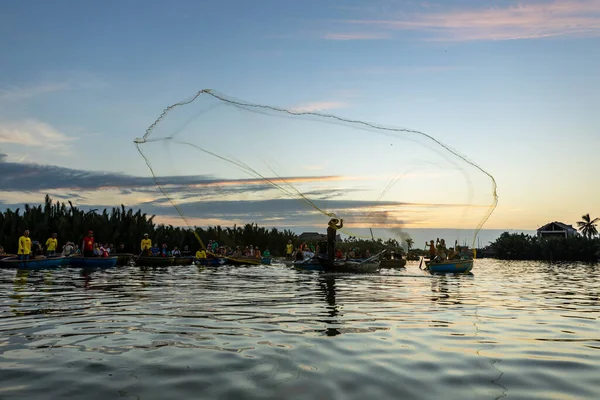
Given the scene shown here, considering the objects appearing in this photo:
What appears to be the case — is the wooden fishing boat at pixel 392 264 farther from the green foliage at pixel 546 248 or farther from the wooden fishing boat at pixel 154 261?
the green foliage at pixel 546 248

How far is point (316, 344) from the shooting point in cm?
1024

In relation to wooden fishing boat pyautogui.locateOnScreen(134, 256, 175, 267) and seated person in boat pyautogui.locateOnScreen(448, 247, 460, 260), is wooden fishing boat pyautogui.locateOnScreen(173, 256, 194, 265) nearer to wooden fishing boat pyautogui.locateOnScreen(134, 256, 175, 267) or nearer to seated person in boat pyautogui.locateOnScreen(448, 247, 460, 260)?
wooden fishing boat pyautogui.locateOnScreen(134, 256, 175, 267)

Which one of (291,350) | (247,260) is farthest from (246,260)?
(291,350)

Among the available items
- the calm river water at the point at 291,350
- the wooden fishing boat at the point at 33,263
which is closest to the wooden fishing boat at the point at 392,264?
the wooden fishing boat at the point at 33,263

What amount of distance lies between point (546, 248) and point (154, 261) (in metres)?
98.3

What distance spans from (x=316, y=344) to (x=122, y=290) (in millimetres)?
13606

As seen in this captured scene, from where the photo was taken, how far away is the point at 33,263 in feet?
115

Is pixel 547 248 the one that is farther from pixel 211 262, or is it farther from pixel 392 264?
pixel 211 262

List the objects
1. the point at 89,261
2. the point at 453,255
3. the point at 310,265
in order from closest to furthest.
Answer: the point at 89,261
the point at 310,265
the point at 453,255

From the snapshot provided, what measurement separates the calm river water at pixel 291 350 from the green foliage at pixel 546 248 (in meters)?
108

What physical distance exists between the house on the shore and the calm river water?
140 metres

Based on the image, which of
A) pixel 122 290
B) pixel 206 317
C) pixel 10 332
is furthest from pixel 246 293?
pixel 10 332

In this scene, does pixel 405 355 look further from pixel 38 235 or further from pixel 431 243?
pixel 38 235

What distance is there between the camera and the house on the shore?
144 m
